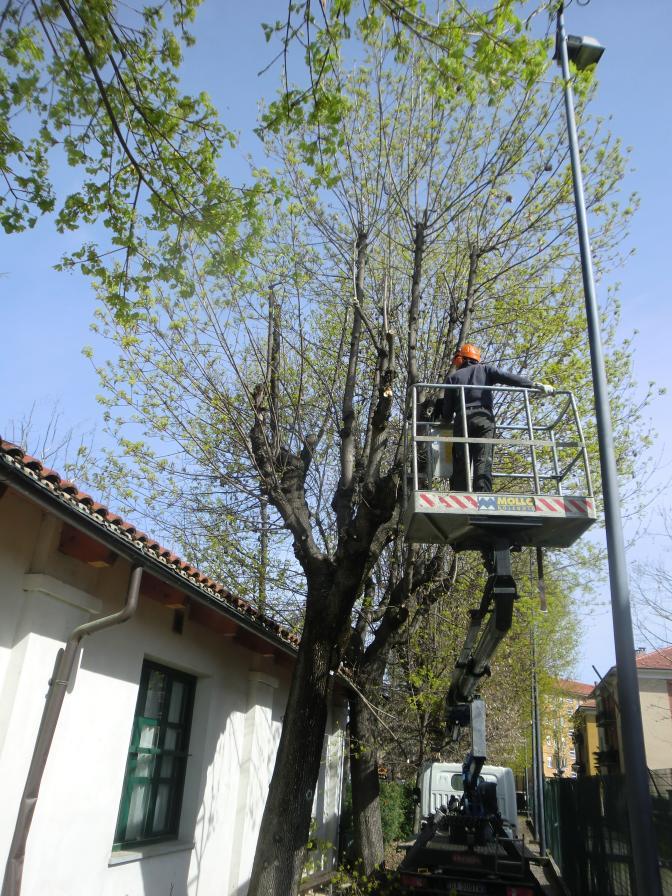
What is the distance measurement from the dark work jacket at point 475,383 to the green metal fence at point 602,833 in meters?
4.21

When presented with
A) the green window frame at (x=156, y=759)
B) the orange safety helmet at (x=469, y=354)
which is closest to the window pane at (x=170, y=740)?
the green window frame at (x=156, y=759)

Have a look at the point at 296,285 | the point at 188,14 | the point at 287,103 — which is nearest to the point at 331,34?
the point at 287,103

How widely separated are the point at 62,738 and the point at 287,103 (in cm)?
584

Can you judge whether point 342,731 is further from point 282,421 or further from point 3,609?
point 3,609

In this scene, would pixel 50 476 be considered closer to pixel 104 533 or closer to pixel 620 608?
pixel 104 533

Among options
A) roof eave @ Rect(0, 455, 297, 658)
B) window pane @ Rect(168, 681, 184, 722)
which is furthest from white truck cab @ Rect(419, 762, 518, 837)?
roof eave @ Rect(0, 455, 297, 658)

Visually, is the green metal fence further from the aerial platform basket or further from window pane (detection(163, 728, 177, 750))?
window pane (detection(163, 728, 177, 750))

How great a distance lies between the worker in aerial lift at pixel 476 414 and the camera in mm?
7375

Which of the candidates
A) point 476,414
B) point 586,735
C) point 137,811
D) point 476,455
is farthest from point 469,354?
point 586,735

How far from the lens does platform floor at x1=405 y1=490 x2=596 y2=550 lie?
6.85m

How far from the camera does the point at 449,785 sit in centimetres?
1512

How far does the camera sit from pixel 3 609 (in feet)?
18.5

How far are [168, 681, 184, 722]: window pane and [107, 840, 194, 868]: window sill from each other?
133 centimetres

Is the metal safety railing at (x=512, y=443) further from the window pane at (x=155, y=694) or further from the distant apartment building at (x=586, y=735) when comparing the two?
the distant apartment building at (x=586, y=735)
